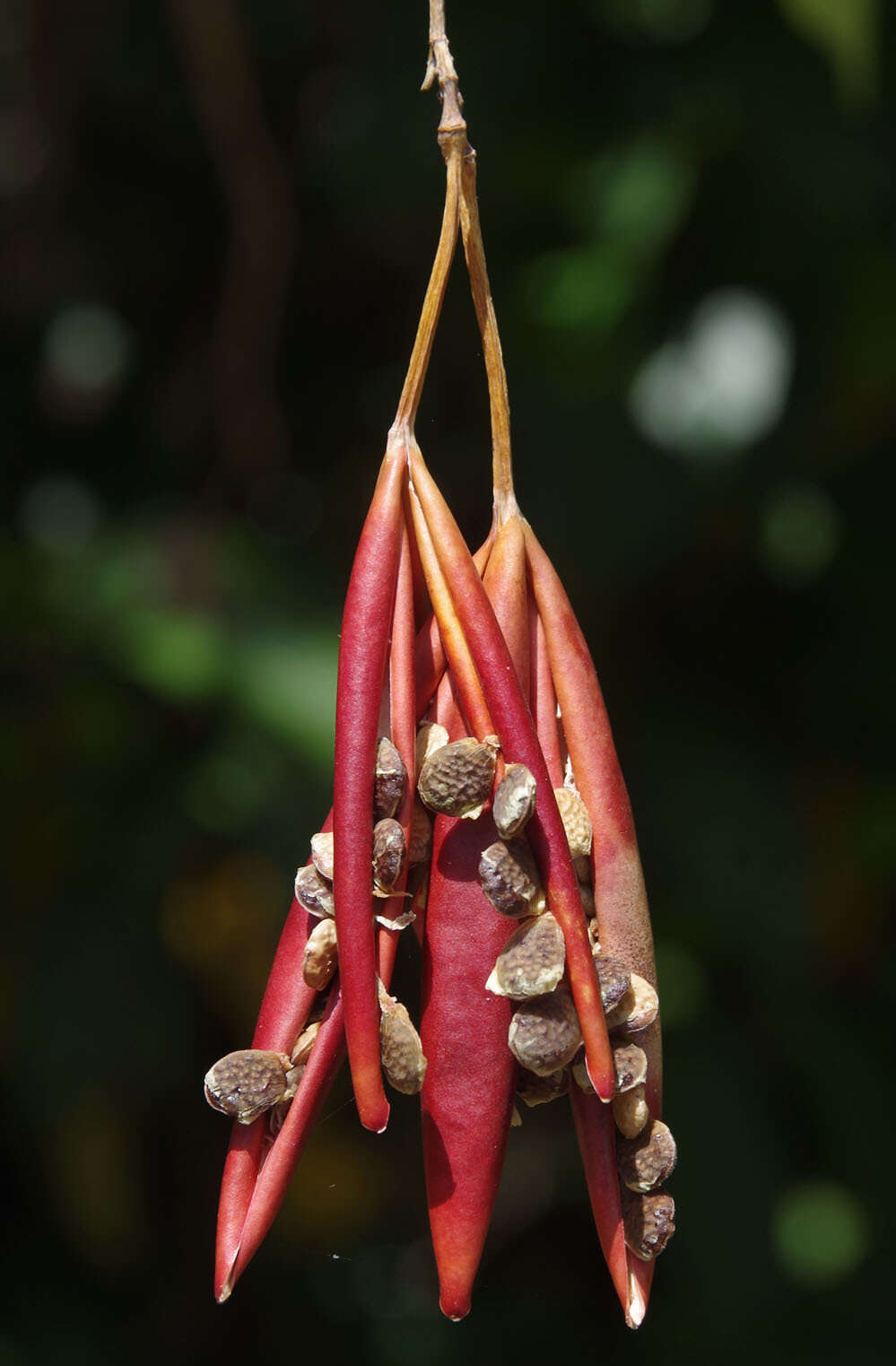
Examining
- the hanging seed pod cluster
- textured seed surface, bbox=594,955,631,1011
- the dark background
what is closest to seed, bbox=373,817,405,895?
the hanging seed pod cluster

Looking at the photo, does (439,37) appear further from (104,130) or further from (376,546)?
(104,130)

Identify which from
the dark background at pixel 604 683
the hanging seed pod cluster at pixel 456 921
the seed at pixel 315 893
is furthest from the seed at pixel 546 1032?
the dark background at pixel 604 683

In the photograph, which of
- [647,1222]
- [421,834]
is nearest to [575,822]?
[421,834]

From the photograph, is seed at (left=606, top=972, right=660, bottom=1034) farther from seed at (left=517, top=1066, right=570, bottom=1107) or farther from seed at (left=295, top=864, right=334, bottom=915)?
seed at (left=295, top=864, right=334, bottom=915)

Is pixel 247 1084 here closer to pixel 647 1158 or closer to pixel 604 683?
pixel 647 1158

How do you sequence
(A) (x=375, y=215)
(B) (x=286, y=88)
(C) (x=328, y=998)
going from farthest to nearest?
(B) (x=286, y=88) → (A) (x=375, y=215) → (C) (x=328, y=998)

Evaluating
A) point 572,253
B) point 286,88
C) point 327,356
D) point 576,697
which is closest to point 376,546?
point 576,697
